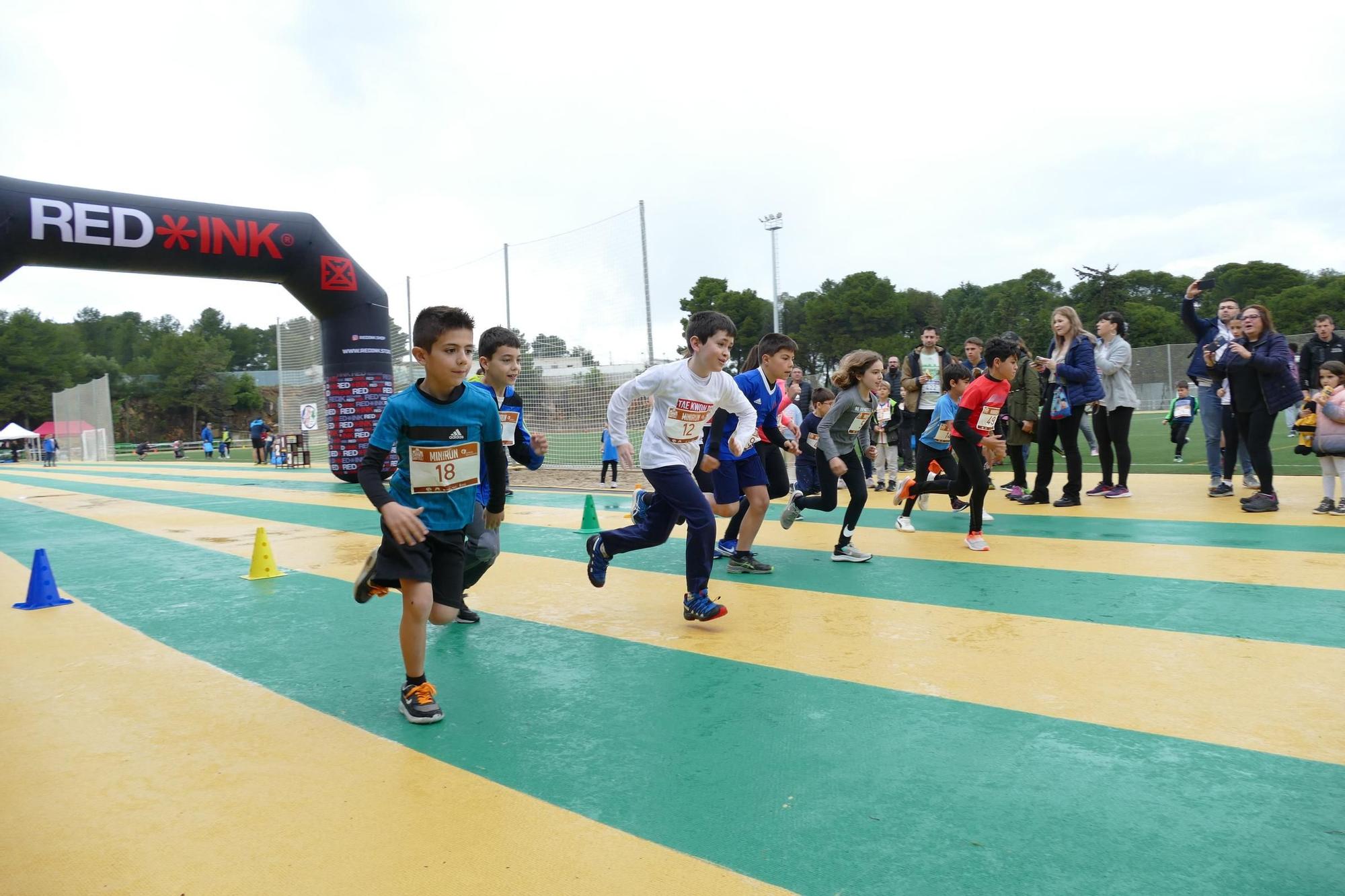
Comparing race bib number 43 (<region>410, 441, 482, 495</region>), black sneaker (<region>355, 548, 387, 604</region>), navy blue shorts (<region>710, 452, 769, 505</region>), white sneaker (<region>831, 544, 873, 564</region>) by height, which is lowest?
white sneaker (<region>831, 544, 873, 564</region>)

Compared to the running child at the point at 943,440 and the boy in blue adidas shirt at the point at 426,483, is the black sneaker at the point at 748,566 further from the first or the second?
the boy in blue adidas shirt at the point at 426,483

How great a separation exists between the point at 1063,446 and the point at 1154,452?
7.51 meters

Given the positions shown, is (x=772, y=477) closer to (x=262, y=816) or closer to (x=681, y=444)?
(x=681, y=444)

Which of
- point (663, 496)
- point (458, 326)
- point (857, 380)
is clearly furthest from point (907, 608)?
point (458, 326)

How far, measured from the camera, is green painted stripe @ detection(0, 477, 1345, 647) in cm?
421

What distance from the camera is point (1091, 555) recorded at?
6.13m

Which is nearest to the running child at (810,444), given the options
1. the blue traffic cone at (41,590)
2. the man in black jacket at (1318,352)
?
the man in black jacket at (1318,352)

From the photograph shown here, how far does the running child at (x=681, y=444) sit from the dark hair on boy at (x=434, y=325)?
144 centimetres

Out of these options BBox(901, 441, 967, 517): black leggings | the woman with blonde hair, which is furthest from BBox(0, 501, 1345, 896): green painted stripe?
the woman with blonde hair

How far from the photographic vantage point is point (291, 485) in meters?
18.0

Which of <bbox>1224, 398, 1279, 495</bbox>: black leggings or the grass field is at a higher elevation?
<bbox>1224, 398, 1279, 495</bbox>: black leggings

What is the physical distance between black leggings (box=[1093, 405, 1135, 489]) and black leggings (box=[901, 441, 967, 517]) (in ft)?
7.06

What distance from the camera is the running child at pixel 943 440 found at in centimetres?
746

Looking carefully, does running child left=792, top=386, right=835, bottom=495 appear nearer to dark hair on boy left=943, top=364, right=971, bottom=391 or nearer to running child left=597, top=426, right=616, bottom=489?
dark hair on boy left=943, top=364, right=971, bottom=391
